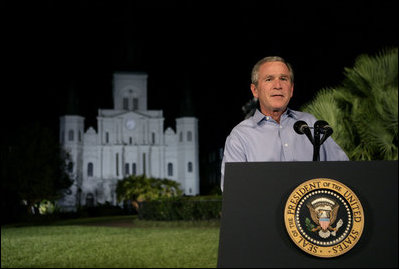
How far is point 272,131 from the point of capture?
7.04 ft

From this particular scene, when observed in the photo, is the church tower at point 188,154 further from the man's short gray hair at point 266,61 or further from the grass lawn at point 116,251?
the man's short gray hair at point 266,61

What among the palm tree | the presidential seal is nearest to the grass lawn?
the palm tree

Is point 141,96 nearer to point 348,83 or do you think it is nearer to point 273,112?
point 348,83

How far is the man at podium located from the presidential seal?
328mm

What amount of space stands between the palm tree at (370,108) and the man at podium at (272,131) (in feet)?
15.3

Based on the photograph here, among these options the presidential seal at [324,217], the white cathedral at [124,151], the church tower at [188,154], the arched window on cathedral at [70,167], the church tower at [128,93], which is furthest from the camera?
the church tower at [128,93]

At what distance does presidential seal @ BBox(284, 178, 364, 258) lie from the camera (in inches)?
68.2

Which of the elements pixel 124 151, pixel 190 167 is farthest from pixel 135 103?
pixel 190 167

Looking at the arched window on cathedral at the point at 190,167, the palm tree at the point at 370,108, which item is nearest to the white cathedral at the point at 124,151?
the arched window on cathedral at the point at 190,167

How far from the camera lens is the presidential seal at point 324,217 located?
5.68 feet

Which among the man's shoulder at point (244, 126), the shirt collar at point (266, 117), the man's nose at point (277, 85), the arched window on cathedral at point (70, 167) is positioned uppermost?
the arched window on cathedral at point (70, 167)

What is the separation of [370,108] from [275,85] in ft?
19.3

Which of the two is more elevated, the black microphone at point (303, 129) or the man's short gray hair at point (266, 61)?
the man's short gray hair at point (266, 61)

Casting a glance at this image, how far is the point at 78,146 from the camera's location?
70.9 metres
